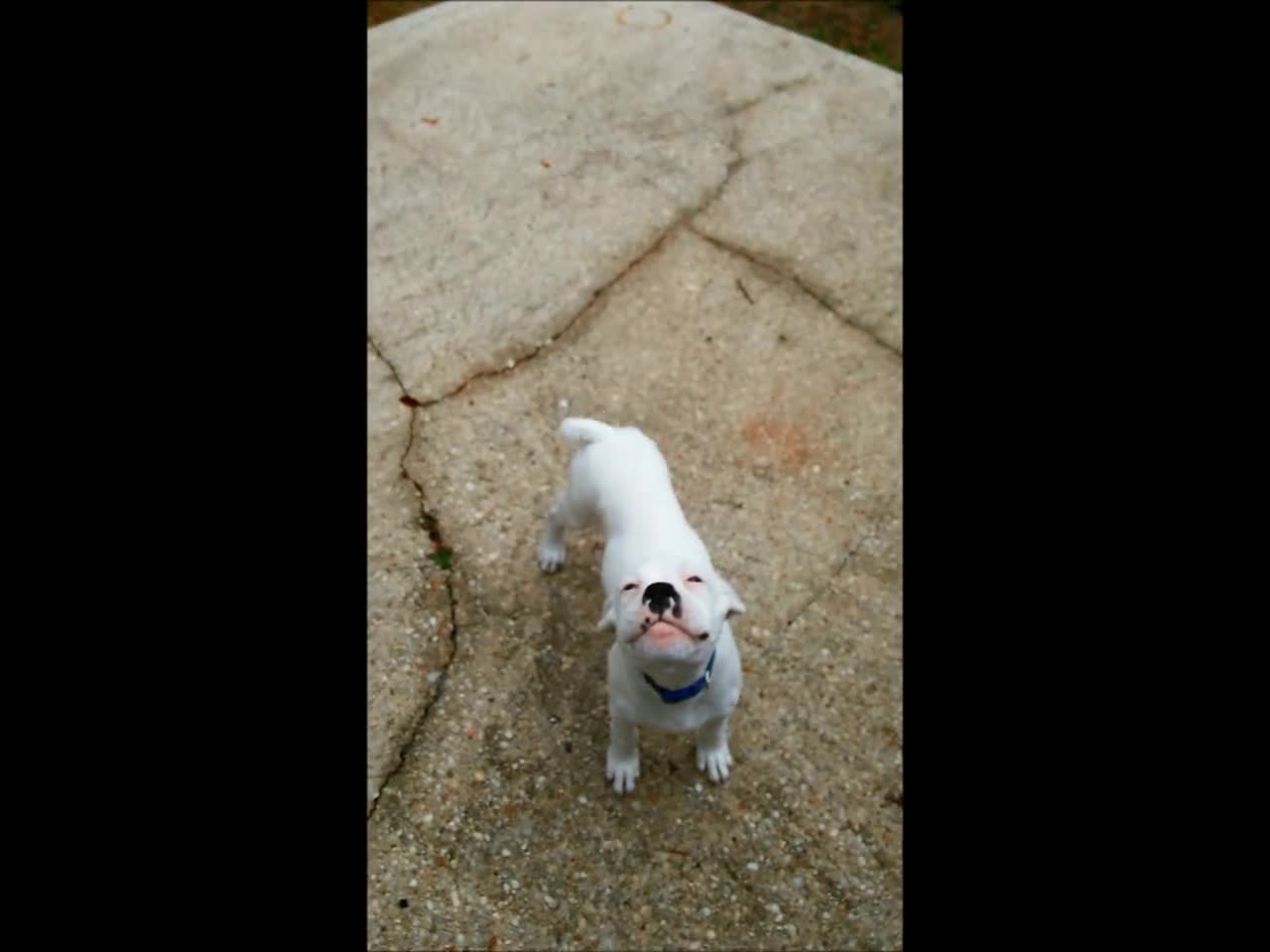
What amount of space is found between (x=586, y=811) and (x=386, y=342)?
7.52 feet

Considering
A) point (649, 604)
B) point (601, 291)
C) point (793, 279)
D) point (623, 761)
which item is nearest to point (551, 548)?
point (623, 761)

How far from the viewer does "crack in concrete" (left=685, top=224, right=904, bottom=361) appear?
457cm

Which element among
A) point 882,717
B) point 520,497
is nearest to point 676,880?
point 882,717

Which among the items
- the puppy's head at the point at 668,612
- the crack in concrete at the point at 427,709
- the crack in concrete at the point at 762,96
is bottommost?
the crack in concrete at the point at 427,709

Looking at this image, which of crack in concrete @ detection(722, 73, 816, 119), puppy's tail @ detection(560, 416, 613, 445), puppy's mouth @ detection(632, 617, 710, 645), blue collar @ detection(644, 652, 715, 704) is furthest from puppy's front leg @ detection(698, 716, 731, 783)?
crack in concrete @ detection(722, 73, 816, 119)

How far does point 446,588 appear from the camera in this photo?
3703 mm

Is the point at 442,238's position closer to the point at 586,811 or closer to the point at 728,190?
the point at 728,190

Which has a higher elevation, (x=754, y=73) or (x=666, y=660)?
(x=666, y=660)

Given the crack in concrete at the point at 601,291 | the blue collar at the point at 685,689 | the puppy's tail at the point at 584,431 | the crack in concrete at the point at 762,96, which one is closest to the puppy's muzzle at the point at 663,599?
the blue collar at the point at 685,689

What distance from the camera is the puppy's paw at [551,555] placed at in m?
3.72

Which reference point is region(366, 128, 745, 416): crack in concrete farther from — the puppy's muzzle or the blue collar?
the puppy's muzzle

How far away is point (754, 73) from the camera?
19.2ft

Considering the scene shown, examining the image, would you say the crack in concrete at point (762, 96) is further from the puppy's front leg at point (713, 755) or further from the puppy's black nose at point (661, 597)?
the puppy's black nose at point (661, 597)

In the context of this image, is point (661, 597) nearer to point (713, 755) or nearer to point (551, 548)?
point (713, 755)
